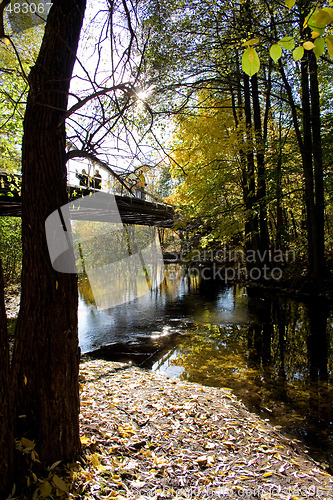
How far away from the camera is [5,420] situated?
1798 millimetres

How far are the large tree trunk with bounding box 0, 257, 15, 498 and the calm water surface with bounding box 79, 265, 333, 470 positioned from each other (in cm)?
270

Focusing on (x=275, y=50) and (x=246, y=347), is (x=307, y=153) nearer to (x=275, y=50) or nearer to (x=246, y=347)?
(x=246, y=347)

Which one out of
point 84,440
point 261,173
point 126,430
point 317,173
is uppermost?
point 261,173

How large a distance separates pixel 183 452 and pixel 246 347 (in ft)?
13.1

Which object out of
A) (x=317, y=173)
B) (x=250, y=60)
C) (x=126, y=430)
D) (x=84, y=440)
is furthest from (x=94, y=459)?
(x=317, y=173)

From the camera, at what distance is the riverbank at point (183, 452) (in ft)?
6.99

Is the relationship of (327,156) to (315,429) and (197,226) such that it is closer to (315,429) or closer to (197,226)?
(197,226)

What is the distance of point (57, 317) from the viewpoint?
6.84ft

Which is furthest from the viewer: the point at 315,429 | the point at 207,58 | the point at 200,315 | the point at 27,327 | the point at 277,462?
the point at 200,315

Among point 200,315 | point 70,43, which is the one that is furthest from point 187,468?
point 200,315

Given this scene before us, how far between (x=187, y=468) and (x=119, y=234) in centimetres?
3122

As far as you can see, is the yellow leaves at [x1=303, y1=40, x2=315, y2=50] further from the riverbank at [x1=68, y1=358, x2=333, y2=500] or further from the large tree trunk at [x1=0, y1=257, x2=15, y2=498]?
the riverbank at [x1=68, y1=358, x2=333, y2=500]

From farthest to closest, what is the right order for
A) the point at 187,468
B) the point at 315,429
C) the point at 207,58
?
the point at 207,58
the point at 315,429
the point at 187,468

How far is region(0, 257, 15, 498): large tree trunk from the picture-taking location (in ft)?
5.83
